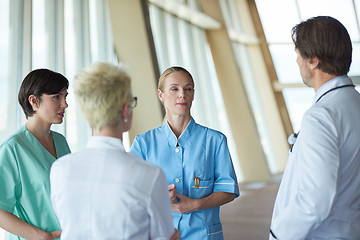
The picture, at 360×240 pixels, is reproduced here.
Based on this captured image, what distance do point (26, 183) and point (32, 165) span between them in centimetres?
9

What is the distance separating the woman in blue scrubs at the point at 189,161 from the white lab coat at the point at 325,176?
0.43 meters

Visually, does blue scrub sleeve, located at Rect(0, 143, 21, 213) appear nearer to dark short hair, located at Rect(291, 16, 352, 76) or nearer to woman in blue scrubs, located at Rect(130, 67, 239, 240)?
woman in blue scrubs, located at Rect(130, 67, 239, 240)

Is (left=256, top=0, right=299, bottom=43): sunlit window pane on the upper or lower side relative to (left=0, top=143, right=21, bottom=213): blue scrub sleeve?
upper

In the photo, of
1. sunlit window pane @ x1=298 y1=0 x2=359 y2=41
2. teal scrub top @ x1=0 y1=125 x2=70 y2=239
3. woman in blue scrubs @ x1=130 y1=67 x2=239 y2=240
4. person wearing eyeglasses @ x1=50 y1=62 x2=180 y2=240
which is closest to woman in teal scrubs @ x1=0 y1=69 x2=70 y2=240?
teal scrub top @ x1=0 y1=125 x2=70 y2=239

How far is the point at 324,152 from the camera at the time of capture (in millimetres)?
1108

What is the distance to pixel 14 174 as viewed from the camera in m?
1.54

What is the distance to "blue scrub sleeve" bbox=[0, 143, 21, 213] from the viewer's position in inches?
59.0

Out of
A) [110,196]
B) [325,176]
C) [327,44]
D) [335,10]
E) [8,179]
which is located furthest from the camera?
[335,10]

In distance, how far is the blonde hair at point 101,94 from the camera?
1011mm

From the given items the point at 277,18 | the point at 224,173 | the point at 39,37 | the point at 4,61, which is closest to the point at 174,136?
the point at 224,173

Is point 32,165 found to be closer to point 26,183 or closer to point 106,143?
point 26,183

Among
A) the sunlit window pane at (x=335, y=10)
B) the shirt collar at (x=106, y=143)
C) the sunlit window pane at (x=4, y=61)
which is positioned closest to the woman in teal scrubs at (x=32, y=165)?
the shirt collar at (x=106, y=143)

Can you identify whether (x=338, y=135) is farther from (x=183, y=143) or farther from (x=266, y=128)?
(x=266, y=128)

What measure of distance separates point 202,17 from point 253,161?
312cm
